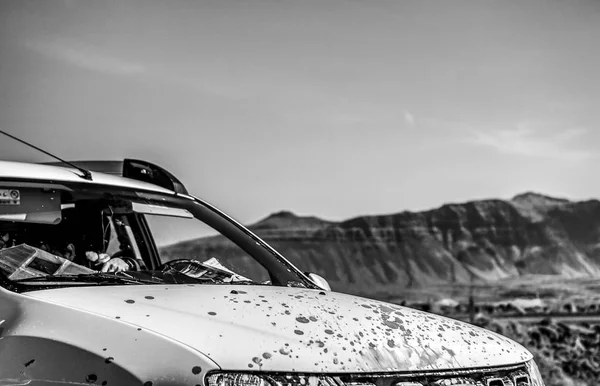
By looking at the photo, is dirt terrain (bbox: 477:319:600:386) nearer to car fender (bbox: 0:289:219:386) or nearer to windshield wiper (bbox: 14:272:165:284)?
windshield wiper (bbox: 14:272:165:284)

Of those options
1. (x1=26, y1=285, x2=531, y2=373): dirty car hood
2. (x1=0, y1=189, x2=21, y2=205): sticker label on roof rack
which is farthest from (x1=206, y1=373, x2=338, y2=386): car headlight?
(x1=0, y1=189, x2=21, y2=205): sticker label on roof rack

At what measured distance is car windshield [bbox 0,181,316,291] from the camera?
281 cm

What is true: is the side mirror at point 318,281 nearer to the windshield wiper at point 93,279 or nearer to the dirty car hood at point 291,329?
the dirty car hood at point 291,329

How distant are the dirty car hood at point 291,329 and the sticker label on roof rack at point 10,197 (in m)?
0.59

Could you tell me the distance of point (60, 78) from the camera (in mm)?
9539

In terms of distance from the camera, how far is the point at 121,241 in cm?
407

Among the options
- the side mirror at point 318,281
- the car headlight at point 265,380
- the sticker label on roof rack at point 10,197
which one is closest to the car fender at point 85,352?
the car headlight at point 265,380

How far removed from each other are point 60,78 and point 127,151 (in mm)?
1048

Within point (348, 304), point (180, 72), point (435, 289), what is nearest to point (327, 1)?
point (180, 72)

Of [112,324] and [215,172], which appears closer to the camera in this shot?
[112,324]

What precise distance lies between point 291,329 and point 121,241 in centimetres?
183

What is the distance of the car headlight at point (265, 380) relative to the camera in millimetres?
2168

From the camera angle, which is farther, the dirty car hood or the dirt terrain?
the dirt terrain

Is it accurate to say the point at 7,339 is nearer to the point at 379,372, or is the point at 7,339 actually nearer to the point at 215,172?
the point at 379,372
